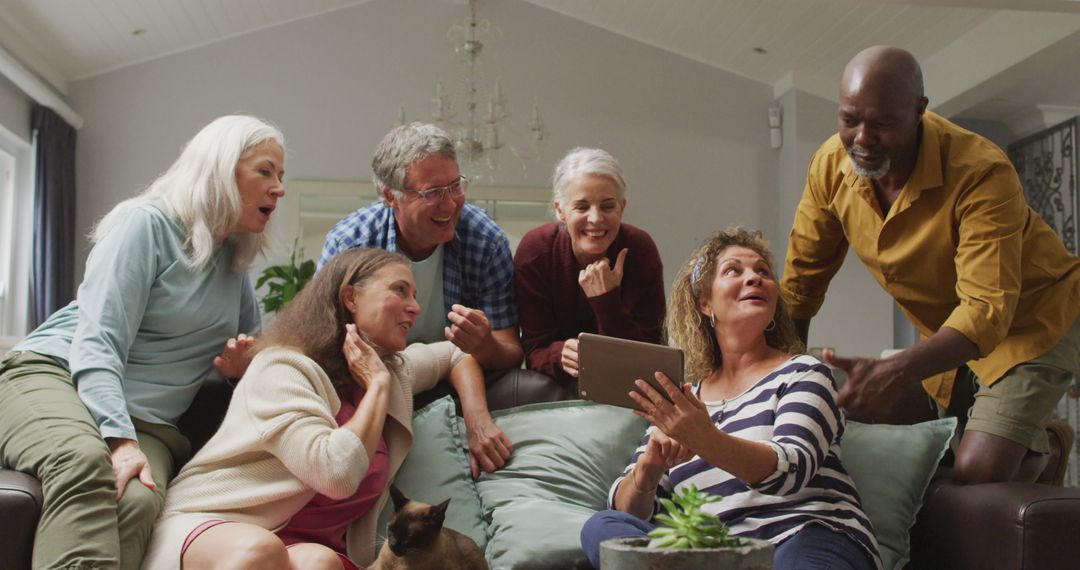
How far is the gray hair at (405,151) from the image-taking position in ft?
8.59

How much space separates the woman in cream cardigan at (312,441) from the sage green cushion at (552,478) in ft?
0.87

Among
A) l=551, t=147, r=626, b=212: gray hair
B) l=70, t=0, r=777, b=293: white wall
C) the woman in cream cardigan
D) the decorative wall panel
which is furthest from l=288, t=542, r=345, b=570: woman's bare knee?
the decorative wall panel

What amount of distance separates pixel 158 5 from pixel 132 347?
15.8ft

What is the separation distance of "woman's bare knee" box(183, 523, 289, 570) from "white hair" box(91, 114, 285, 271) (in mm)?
657

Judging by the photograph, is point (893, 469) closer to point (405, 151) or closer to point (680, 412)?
point (680, 412)

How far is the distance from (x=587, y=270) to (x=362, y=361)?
0.77 meters

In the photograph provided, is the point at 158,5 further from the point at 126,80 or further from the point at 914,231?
the point at 914,231

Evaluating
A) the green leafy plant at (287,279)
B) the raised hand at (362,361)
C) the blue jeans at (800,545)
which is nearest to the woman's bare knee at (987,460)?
the blue jeans at (800,545)

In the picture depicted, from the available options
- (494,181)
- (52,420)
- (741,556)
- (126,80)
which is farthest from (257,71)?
(741,556)

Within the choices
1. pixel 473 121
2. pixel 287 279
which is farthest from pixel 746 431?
pixel 473 121

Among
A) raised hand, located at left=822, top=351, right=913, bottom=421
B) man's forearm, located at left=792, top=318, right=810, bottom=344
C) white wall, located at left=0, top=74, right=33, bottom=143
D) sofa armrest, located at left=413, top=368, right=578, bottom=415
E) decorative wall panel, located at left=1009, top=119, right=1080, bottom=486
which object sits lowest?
sofa armrest, located at left=413, top=368, right=578, bottom=415

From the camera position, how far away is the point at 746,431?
2.03m

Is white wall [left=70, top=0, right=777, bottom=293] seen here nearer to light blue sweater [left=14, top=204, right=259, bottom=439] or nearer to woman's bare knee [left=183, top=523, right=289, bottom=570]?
light blue sweater [left=14, top=204, right=259, bottom=439]

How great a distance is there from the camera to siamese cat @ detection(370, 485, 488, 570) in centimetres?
181
